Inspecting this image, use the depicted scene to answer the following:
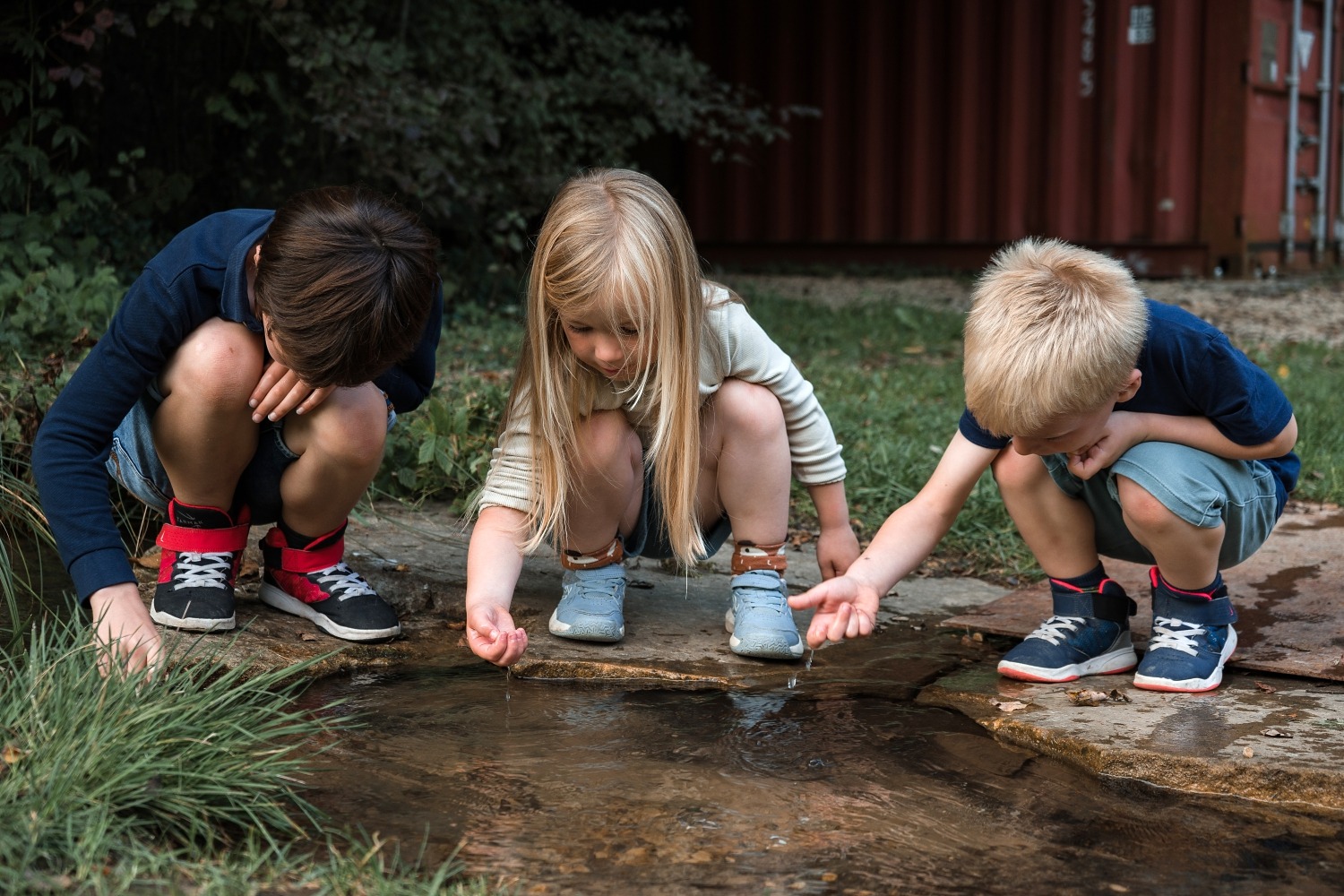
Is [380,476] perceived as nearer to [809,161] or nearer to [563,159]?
[563,159]

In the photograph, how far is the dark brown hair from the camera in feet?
6.56

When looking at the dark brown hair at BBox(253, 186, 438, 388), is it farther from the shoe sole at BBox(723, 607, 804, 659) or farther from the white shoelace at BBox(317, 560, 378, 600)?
the shoe sole at BBox(723, 607, 804, 659)

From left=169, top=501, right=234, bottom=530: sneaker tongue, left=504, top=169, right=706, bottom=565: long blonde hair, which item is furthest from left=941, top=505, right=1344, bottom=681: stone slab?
left=169, top=501, right=234, bottom=530: sneaker tongue

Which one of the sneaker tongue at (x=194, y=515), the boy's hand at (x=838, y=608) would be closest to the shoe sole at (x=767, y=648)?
the boy's hand at (x=838, y=608)

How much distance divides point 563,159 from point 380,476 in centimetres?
422

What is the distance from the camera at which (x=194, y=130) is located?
6.18 metres

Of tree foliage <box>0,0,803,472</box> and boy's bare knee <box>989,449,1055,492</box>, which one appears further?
tree foliage <box>0,0,803,472</box>

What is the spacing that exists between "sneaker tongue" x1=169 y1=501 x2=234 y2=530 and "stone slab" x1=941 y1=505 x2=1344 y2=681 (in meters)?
1.43

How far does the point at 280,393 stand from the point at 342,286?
0.35m

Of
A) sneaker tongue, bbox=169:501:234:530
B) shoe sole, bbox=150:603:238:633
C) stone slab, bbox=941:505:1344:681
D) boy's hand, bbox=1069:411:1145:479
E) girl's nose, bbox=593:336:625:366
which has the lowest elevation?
stone slab, bbox=941:505:1344:681

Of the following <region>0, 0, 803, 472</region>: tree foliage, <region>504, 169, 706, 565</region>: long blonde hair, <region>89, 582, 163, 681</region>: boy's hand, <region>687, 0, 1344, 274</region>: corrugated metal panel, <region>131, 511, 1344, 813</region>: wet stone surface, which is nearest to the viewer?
<region>89, 582, 163, 681</region>: boy's hand

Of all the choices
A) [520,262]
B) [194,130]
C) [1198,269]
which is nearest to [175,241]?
[194,130]

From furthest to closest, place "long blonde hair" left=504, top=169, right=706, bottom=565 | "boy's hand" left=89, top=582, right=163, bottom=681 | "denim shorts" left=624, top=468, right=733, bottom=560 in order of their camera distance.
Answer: "denim shorts" left=624, top=468, right=733, bottom=560
"long blonde hair" left=504, top=169, right=706, bottom=565
"boy's hand" left=89, top=582, right=163, bottom=681

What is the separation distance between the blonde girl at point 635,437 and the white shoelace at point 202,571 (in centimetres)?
51
